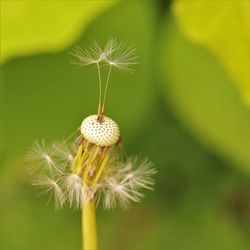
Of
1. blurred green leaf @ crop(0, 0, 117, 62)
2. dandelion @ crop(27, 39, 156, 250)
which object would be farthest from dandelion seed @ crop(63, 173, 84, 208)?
blurred green leaf @ crop(0, 0, 117, 62)

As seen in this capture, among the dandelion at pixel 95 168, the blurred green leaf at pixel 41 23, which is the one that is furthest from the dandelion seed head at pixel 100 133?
the blurred green leaf at pixel 41 23

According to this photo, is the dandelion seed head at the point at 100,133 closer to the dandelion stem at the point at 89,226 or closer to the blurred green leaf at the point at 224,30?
the dandelion stem at the point at 89,226

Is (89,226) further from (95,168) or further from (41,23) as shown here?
(41,23)

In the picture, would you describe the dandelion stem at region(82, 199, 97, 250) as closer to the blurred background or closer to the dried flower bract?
the dried flower bract

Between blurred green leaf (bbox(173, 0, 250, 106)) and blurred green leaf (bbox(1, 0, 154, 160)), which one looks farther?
blurred green leaf (bbox(1, 0, 154, 160))

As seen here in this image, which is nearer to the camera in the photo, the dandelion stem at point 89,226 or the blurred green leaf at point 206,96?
the dandelion stem at point 89,226
